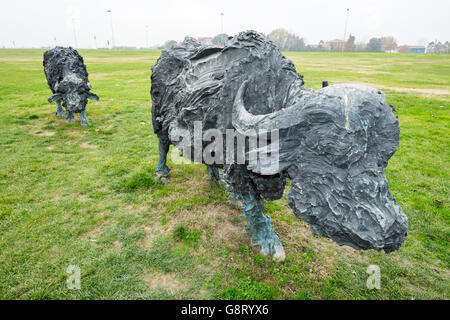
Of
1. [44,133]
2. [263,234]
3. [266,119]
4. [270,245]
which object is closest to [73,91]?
[44,133]

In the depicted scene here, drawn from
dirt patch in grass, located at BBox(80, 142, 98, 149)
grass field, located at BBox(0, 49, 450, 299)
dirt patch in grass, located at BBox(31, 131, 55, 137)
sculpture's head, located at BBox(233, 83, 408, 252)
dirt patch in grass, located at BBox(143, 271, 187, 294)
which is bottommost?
dirt patch in grass, located at BBox(143, 271, 187, 294)

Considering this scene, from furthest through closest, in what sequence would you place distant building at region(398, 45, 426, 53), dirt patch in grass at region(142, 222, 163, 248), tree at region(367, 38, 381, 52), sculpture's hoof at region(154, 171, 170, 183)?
1. distant building at region(398, 45, 426, 53)
2. tree at region(367, 38, 381, 52)
3. sculpture's hoof at region(154, 171, 170, 183)
4. dirt patch in grass at region(142, 222, 163, 248)

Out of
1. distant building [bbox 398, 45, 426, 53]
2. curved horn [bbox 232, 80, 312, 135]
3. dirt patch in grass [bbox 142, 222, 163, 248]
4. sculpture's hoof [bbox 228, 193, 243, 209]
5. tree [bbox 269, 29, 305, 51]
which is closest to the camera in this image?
curved horn [bbox 232, 80, 312, 135]

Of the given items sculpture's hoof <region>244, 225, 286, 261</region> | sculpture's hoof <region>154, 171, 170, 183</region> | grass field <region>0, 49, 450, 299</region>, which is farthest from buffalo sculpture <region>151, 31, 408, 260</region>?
sculpture's hoof <region>154, 171, 170, 183</region>

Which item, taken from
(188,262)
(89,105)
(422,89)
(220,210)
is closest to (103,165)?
(220,210)

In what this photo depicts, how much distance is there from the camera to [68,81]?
300 inches

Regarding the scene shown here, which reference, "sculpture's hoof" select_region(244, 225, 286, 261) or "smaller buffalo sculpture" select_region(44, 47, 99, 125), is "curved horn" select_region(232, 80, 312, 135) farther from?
"smaller buffalo sculpture" select_region(44, 47, 99, 125)

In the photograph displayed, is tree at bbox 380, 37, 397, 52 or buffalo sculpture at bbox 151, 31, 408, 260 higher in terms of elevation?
tree at bbox 380, 37, 397, 52

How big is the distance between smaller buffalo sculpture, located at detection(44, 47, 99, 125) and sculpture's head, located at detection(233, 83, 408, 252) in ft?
24.8

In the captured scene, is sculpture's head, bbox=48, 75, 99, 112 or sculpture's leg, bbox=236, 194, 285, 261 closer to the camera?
sculpture's leg, bbox=236, 194, 285, 261

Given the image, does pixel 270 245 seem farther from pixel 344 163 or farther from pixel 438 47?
pixel 438 47

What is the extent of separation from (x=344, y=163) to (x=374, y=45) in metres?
79.1

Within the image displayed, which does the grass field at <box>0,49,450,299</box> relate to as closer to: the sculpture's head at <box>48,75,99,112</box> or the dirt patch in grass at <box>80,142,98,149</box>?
the dirt patch in grass at <box>80,142,98,149</box>

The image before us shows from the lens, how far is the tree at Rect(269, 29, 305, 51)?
197 ft
